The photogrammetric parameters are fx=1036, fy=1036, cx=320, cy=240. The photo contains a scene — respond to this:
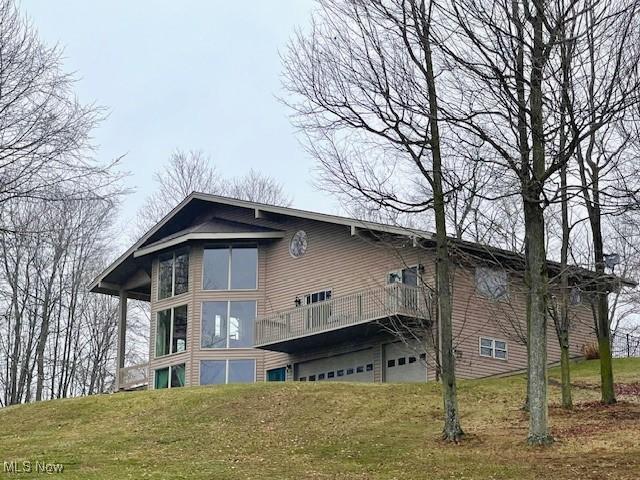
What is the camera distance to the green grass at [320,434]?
15664 mm

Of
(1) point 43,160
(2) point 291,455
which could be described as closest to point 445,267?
(2) point 291,455

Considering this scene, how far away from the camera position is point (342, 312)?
3036 cm

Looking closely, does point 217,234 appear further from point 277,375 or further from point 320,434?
point 320,434

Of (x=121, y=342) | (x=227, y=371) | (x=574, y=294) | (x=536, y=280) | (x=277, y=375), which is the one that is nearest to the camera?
(x=536, y=280)

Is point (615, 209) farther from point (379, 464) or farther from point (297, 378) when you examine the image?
point (297, 378)

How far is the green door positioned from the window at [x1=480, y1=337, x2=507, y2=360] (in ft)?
21.1

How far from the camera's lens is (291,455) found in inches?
701

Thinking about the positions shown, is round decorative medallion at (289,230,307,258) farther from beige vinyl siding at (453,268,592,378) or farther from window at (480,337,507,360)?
window at (480,337,507,360)

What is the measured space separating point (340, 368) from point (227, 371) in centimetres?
404

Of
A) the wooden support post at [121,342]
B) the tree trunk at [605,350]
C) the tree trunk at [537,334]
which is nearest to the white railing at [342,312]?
the wooden support post at [121,342]

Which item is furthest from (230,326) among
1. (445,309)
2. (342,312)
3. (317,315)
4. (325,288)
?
(445,309)

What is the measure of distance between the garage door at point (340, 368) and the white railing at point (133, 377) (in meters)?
6.54

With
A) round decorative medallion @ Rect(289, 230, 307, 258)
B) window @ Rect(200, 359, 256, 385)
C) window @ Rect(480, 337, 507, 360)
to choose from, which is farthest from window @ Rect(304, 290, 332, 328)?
window @ Rect(480, 337, 507, 360)

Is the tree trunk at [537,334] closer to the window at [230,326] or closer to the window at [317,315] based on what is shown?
the window at [317,315]
